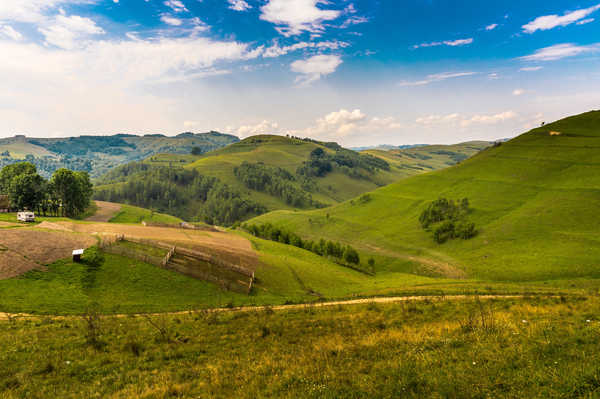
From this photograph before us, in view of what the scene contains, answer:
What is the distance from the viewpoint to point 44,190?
92688mm

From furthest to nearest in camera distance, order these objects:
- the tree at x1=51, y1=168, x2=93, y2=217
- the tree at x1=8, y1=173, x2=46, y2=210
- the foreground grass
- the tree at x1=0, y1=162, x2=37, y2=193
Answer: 1. the tree at x1=0, y1=162, x2=37, y2=193
2. the tree at x1=51, y1=168, x2=93, y2=217
3. the tree at x1=8, y1=173, x2=46, y2=210
4. the foreground grass

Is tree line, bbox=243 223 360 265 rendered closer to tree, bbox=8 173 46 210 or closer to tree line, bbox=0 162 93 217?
tree line, bbox=0 162 93 217

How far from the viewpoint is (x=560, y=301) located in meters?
→ 23.1

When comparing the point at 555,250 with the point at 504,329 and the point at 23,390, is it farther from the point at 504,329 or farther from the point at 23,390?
the point at 23,390

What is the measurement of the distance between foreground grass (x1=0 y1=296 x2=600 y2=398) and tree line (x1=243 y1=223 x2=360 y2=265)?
60.5m

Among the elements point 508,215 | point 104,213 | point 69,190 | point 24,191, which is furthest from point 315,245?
point 104,213

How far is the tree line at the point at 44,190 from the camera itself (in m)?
86.6

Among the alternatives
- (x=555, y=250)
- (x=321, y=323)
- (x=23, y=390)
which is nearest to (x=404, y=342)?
(x=321, y=323)

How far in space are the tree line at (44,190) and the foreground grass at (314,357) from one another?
313 feet

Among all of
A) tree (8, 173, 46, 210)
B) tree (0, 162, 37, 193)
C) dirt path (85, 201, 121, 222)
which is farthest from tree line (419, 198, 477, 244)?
tree (0, 162, 37, 193)

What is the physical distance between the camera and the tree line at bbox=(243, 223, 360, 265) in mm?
80938

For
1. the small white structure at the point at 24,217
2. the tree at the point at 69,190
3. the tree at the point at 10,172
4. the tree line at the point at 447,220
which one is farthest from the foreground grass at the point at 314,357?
the tree at the point at 10,172

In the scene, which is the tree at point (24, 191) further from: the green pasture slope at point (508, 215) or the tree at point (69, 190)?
the green pasture slope at point (508, 215)

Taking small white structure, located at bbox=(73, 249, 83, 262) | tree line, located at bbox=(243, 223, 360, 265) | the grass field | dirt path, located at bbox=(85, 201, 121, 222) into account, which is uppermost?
small white structure, located at bbox=(73, 249, 83, 262)
